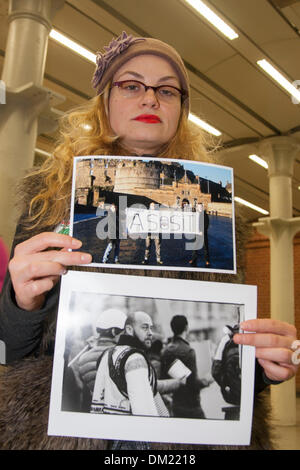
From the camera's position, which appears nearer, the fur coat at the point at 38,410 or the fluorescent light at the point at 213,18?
the fur coat at the point at 38,410

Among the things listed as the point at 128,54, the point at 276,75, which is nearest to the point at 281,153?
the point at 276,75

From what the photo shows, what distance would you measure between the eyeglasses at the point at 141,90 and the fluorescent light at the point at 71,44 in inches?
122

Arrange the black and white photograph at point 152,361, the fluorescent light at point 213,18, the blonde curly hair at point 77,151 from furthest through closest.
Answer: the fluorescent light at point 213,18, the blonde curly hair at point 77,151, the black and white photograph at point 152,361

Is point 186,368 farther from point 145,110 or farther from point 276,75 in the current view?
point 276,75

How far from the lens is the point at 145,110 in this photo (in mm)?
839

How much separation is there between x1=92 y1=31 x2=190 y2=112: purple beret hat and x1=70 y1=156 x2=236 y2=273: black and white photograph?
32cm

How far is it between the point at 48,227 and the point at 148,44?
462 mm

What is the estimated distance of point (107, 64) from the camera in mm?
920

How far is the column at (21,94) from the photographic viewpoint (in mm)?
2107

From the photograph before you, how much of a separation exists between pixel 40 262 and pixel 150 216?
0.64 feet

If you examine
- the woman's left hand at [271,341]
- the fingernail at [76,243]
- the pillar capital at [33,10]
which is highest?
the pillar capital at [33,10]

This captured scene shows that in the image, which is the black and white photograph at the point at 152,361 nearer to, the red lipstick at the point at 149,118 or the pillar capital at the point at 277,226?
the red lipstick at the point at 149,118

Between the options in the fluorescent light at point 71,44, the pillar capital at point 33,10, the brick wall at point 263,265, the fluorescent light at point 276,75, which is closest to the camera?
the pillar capital at point 33,10

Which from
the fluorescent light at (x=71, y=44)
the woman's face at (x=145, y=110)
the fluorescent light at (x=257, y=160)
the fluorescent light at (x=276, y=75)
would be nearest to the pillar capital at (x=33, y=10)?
the fluorescent light at (x=71, y=44)
